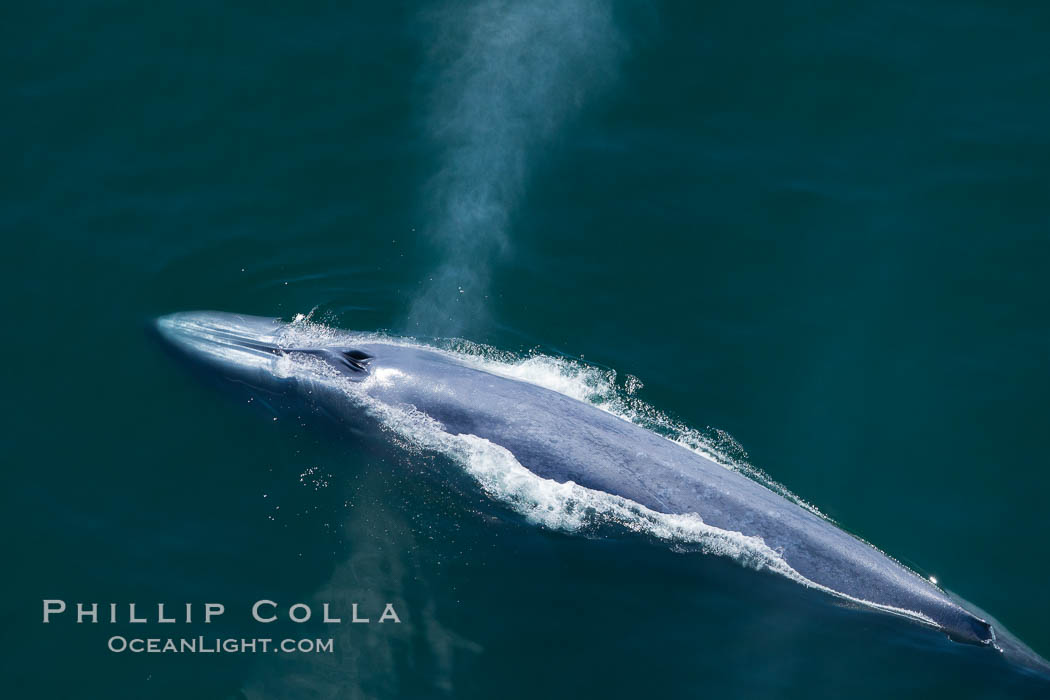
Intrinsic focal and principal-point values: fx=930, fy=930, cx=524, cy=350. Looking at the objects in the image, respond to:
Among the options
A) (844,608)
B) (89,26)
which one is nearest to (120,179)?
(89,26)

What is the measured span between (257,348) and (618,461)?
36.7 feet

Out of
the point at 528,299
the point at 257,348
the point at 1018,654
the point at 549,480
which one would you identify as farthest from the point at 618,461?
the point at 257,348

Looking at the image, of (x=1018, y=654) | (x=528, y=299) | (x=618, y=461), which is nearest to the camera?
(x=1018, y=654)

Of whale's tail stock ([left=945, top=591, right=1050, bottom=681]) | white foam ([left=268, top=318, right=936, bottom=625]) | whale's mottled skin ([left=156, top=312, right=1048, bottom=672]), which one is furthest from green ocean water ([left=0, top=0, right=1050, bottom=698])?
whale's mottled skin ([left=156, top=312, right=1048, bottom=672])

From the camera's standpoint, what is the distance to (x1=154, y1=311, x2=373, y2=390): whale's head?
85.7 ft

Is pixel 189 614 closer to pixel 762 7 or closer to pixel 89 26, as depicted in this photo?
pixel 89 26

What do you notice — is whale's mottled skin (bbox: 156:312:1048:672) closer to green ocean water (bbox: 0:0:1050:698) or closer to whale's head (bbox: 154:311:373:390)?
whale's head (bbox: 154:311:373:390)

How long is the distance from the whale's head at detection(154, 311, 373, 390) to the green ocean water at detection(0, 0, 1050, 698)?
800 millimetres

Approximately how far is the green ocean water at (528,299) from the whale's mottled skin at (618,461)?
30.9 inches

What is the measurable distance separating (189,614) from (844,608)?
54.2 feet

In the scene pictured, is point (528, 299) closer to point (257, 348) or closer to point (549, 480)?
point (549, 480)

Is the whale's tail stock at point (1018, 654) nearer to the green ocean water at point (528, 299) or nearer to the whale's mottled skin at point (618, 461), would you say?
the whale's mottled skin at point (618, 461)

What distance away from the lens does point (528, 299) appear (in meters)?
29.1

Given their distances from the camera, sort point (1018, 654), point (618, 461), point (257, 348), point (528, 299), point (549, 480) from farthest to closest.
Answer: point (528, 299), point (257, 348), point (549, 480), point (618, 461), point (1018, 654)
